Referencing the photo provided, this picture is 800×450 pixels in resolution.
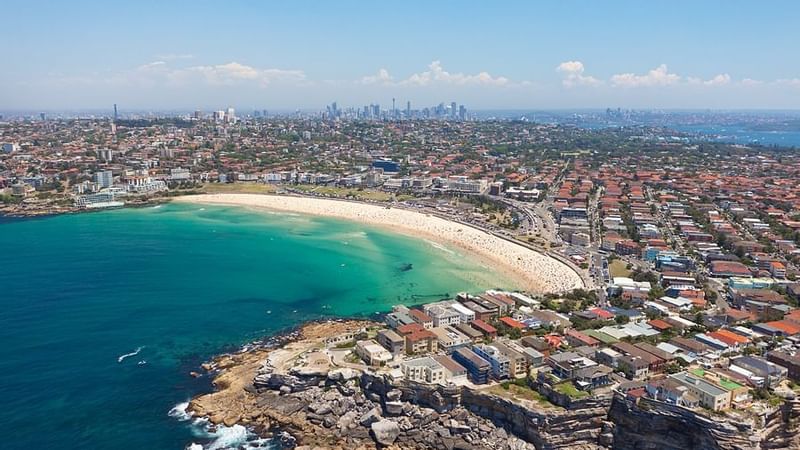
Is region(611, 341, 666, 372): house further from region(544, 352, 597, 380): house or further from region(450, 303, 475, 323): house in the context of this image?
region(450, 303, 475, 323): house

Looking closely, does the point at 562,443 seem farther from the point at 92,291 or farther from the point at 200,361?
the point at 92,291

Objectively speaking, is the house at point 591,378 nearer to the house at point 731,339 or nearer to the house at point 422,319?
the house at point 731,339

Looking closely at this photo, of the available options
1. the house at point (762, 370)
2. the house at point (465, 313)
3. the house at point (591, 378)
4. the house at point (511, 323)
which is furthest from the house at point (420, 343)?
the house at point (762, 370)

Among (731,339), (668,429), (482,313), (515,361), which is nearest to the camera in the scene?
(668,429)

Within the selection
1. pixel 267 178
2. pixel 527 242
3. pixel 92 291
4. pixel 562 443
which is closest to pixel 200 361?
pixel 92 291

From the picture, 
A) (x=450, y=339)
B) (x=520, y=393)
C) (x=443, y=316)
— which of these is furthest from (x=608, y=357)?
(x=443, y=316)

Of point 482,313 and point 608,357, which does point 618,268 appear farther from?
point 608,357
